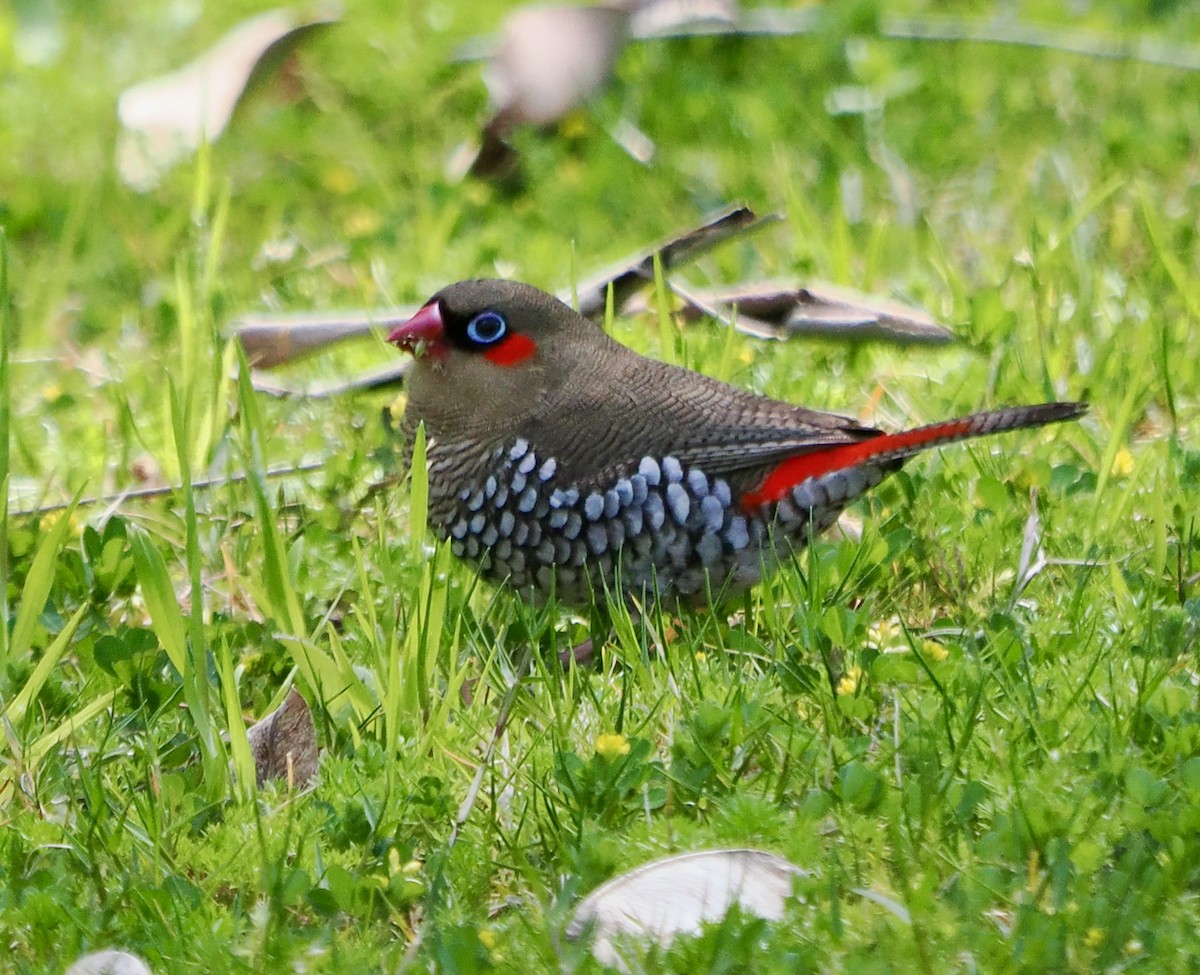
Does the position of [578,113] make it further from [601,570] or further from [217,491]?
[601,570]

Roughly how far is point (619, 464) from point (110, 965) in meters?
1.55

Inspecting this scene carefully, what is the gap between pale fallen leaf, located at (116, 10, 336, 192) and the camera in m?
6.06

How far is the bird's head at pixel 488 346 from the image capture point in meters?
3.86

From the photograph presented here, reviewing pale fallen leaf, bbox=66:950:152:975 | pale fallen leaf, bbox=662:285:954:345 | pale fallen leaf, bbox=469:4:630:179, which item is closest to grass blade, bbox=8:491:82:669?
pale fallen leaf, bbox=66:950:152:975

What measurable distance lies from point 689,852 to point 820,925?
27cm

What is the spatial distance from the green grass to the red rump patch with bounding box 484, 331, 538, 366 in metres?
0.45

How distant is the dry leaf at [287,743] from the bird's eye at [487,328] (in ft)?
3.30

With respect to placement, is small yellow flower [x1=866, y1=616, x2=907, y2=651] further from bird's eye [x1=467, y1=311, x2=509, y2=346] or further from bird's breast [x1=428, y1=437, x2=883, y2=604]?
bird's eye [x1=467, y1=311, x2=509, y2=346]

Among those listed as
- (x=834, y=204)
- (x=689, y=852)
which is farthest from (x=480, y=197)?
(x=689, y=852)

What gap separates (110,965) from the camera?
8.23 feet

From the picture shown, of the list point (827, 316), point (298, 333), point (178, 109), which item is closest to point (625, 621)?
point (827, 316)

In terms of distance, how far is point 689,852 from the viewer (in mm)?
2727

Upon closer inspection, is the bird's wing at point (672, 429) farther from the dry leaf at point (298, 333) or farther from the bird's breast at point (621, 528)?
the dry leaf at point (298, 333)

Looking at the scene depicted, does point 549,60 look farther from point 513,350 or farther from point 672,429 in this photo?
point 672,429
